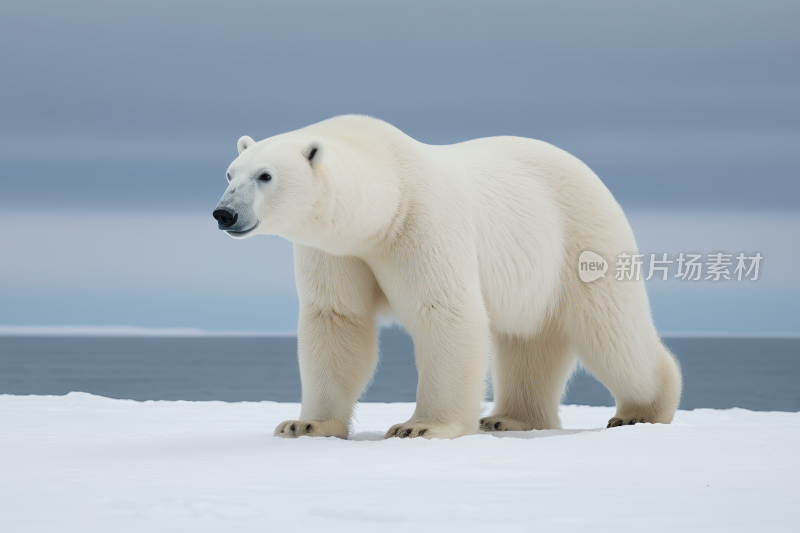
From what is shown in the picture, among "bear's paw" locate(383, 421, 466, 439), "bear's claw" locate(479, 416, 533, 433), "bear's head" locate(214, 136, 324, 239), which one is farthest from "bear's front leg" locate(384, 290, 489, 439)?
"bear's claw" locate(479, 416, 533, 433)

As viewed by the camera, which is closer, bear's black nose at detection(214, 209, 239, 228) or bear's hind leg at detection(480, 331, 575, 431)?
bear's black nose at detection(214, 209, 239, 228)

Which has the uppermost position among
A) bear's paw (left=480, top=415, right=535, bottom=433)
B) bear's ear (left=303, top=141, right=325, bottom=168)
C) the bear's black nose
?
bear's ear (left=303, top=141, right=325, bottom=168)

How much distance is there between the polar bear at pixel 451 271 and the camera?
465cm

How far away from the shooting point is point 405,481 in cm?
338

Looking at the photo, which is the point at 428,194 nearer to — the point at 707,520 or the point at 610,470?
the point at 610,470

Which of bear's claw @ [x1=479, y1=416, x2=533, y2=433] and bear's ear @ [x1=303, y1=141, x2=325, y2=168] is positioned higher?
bear's ear @ [x1=303, y1=141, x2=325, y2=168]

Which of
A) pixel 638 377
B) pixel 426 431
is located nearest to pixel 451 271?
pixel 426 431

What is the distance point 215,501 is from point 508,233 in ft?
9.92

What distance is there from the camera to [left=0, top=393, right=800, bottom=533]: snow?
2.78 meters

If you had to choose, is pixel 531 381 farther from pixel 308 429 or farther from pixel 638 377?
pixel 308 429

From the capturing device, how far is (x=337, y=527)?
8.87 ft

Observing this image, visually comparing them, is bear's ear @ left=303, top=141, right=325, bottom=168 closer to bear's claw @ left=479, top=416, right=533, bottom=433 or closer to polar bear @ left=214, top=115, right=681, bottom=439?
polar bear @ left=214, top=115, right=681, bottom=439

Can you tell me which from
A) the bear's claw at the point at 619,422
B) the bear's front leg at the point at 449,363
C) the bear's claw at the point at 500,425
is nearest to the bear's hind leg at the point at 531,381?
the bear's claw at the point at 500,425

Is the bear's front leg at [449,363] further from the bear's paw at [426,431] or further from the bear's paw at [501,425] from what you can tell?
the bear's paw at [501,425]
